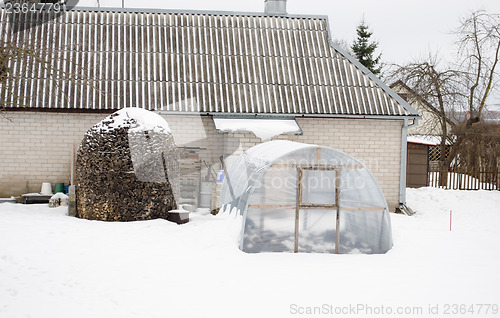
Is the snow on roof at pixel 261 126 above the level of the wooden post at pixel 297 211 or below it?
above

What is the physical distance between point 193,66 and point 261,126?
3.00 m

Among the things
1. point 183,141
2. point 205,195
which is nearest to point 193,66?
point 183,141

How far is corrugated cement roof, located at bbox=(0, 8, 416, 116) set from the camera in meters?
13.2

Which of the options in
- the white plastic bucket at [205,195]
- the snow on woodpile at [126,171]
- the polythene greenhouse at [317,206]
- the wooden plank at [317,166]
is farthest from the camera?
the white plastic bucket at [205,195]

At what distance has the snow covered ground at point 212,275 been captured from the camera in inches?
228

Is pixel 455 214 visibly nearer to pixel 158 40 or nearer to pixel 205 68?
pixel 205 68

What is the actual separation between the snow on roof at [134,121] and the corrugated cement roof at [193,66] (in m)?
2.57

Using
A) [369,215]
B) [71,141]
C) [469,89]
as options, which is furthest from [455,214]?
[71,141]

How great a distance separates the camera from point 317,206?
856cm

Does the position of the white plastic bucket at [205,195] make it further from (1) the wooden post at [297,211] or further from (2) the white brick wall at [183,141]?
(1) the wooden post at [297,211]

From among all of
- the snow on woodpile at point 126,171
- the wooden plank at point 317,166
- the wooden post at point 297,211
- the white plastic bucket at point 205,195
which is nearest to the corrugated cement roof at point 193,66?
the white plastic bucket at point 205,195

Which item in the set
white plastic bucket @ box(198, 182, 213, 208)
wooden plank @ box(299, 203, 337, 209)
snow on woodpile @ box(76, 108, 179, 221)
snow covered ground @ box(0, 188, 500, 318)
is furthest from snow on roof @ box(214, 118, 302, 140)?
wooden plank @ box(299, 203, 337, 209)

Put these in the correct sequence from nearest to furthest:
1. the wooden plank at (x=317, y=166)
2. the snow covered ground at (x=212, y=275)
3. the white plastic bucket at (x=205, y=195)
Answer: the snow covered ground at (x=212, y=275)
the wooden plank at (x=317, y=166)
the white plastic bucket at (x=205, y=195)

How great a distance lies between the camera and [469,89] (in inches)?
Result: 795
